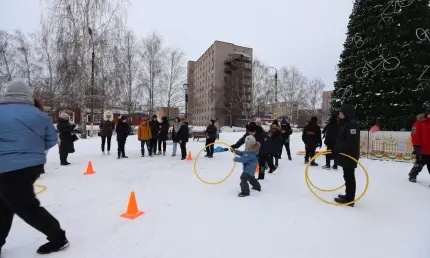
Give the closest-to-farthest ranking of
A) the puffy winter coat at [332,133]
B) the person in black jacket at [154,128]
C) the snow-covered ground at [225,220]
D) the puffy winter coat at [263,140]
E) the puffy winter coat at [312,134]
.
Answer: the snow-covered ground at [225,220] → the puffy winter coat at [263,140] → the puffy winter coat at [332,133] → the puffy winter coat at [312,134] → the person in black jacket at [154,128]

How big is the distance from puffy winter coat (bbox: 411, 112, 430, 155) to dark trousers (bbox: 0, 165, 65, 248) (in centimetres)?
805

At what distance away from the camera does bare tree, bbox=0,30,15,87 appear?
3072 cm

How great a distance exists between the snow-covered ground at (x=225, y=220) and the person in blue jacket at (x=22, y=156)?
58cm

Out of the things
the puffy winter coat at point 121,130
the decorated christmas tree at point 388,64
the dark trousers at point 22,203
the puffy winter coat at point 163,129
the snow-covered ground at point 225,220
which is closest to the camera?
the dark trousers at point 22,203

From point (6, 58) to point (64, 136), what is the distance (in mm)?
32912

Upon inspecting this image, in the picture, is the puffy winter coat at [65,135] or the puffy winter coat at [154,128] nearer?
the puffy winter coat at [65,135]

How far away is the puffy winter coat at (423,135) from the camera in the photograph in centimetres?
613

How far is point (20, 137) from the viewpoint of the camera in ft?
8.75

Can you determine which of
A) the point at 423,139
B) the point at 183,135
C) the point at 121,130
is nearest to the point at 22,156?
the point at 121,130

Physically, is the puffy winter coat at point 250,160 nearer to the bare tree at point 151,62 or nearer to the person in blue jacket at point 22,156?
the person in blue jacket at point 22,156

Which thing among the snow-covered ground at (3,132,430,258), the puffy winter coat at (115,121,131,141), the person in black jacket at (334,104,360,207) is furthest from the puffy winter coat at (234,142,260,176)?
the puffy winter coat at (115,121,131,141)

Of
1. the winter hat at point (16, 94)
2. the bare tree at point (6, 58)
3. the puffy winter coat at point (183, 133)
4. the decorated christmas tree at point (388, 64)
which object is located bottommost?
the puffy winter coat at point (183, 133)

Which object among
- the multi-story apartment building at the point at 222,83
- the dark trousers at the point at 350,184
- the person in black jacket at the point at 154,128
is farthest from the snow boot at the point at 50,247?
the multi-story apartment building at the point at 222,83

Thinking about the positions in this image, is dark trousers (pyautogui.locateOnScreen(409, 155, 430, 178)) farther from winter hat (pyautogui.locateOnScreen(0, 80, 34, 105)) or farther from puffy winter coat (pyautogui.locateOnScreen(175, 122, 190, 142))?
winter hat (pyautogui.locateOnScreen(0, 80, 34, 105))
